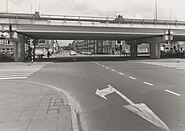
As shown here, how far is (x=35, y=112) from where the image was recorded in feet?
18.6

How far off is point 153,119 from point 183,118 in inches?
30.9

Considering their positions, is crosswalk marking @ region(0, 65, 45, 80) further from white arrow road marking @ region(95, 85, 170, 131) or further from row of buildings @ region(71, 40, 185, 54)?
row of buildings @ region(71, 40, 185, 54)

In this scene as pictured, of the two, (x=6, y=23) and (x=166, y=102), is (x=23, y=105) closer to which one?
(x=166, y=102)

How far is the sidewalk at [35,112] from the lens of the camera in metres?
4.63

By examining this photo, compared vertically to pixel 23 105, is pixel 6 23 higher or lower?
higher

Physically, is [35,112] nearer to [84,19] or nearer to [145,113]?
[145,113]

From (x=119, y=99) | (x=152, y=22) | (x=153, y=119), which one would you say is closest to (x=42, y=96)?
(x=119, y=99)

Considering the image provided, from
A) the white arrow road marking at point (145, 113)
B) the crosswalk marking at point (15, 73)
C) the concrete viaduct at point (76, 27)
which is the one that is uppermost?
the concrete viaduct at point (76, 27)

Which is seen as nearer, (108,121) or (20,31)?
(108,121)

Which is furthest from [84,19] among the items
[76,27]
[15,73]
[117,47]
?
[117,47]

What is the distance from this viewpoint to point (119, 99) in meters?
7.30

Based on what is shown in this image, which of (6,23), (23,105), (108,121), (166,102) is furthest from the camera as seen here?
(6,23)

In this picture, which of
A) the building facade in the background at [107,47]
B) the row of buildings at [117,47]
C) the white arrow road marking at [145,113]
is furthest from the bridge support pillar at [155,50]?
the row of buildings at [117,47]

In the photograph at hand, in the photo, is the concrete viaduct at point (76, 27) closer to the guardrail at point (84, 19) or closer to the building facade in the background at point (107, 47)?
the guardrail at point (84, 19)
